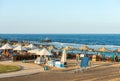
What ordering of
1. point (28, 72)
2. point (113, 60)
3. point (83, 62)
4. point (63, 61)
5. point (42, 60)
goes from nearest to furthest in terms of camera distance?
point (28, 72) → point (83, 62) → point (63, 61) → point (42, 60) → point (113, 60)

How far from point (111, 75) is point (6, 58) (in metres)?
12.5

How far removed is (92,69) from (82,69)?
1.25 m

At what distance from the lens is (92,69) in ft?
67.4

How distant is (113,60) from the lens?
2708 cm

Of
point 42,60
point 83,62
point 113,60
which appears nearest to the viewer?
point 83,62

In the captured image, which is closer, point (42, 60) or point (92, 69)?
point (92, 69)

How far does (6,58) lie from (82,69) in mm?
10044

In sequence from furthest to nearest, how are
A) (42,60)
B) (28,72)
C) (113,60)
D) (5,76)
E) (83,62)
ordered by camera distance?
1. (113,60)
2. (42,60)
3. (83,62)
4. (28,72)
5. (5,76)

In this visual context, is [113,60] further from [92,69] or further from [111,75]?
[111,75]

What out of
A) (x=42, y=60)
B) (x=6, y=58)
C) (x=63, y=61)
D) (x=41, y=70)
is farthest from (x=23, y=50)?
(x=41, y=70)

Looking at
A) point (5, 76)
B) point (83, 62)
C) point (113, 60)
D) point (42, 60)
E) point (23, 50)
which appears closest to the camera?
point (5, 76)

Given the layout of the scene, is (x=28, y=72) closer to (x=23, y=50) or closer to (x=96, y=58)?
(x=96, y=58)

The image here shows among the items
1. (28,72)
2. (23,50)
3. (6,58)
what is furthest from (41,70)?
(23,50)

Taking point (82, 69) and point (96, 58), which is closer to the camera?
point (82, 69)
